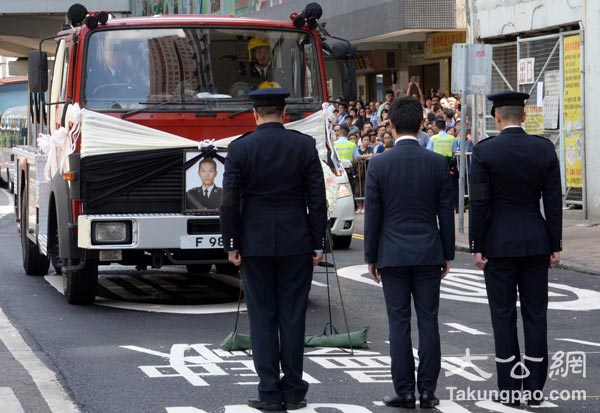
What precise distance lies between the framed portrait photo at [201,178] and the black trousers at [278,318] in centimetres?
404

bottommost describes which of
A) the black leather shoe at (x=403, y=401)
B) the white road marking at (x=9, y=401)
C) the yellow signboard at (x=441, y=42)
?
the white road marking at (x=9, y=401)

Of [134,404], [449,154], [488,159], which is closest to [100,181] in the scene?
[134,404]

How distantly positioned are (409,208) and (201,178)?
450cm

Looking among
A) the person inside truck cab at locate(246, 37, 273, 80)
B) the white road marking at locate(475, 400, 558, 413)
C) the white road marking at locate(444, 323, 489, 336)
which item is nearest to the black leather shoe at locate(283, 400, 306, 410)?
the white road marking at locate(475, 400, 558, 413)

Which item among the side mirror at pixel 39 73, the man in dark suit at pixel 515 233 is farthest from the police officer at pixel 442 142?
the man in dark suit at pixel 515 233

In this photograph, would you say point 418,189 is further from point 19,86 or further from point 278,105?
point 19,86

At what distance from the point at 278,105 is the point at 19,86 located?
37.8 meters

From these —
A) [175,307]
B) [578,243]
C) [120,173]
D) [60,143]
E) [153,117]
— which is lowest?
[578,243]

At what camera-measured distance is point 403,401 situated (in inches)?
310

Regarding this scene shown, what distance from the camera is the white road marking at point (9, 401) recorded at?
8.01 metres

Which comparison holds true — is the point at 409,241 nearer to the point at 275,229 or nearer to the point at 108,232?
the point at 275,229

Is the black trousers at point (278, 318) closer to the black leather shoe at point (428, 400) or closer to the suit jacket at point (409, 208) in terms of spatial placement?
the suit jacket at point (409, 208)

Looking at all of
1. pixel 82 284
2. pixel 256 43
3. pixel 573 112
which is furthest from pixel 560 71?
pixel 82 284

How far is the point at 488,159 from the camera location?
7.97 meters
